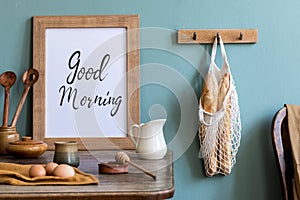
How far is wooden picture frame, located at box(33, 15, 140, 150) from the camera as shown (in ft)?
7.04

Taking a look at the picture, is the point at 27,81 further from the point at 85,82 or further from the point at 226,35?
the point at 226,35

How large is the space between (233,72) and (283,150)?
0.43 m

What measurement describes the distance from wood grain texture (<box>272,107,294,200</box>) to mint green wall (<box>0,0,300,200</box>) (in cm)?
11

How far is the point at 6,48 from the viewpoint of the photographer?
86.7 inches

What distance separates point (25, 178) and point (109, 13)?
1.05 m

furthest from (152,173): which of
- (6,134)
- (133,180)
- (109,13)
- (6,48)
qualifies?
(6,48)

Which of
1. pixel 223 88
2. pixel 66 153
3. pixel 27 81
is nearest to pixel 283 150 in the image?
pixel 223 88

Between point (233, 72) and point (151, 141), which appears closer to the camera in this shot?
point (151, 141)

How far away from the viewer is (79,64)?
7.14 ft

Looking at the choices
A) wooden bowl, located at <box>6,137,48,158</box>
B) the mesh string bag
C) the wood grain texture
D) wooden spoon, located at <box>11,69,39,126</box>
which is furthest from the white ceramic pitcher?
Answer: wooden spoon, located at <box>11,69,39,126</box>

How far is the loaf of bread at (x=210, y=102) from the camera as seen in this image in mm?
2053

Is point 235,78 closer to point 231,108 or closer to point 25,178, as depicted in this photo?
point 231,108

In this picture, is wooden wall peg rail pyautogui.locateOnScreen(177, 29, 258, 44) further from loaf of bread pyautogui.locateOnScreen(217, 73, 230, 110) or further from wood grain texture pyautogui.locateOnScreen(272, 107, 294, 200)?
wood grain texture pyautogui.locateOnScreen(272, 107, 294, 200)

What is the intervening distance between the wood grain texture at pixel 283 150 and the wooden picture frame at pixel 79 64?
635mm
